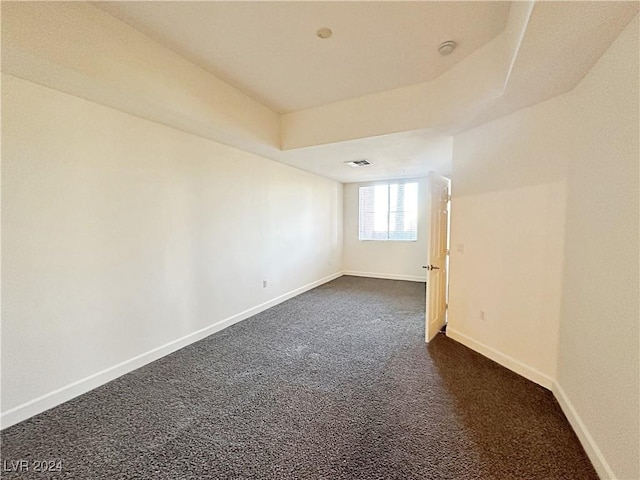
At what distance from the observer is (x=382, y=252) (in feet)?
22.4

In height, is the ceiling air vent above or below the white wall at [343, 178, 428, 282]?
above

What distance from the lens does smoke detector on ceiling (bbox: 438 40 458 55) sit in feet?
7.44

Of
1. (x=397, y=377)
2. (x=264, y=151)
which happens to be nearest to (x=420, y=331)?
(x=397, y=377)

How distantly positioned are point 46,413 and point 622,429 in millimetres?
3532

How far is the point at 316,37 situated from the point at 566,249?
2.49 meters

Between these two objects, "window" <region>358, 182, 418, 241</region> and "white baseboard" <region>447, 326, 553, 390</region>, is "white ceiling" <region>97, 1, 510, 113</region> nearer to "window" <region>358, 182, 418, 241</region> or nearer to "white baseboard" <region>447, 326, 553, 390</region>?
"white baseboard" <region>447, 326, 553, 390</region>

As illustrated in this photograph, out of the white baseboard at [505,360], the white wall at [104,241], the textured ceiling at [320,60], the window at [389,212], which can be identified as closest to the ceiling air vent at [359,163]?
the textured ceiling at [320,60]

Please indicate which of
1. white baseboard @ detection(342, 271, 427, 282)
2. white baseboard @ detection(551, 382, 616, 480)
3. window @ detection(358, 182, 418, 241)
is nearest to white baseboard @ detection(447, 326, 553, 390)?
white baseboard @ detection(551, 382, 616, 480)

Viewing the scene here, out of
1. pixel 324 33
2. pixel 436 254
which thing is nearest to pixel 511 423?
pixel 436 254

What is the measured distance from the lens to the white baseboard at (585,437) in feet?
4.83

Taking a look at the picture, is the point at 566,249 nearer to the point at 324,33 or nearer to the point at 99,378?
the point at 324,33

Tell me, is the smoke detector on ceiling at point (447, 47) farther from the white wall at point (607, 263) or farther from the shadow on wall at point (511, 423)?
the shadow on wall at point (511, 423)

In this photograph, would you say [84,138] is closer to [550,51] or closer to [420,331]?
[550,51]

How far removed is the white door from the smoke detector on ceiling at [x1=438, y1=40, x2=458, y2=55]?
1.20 metres
